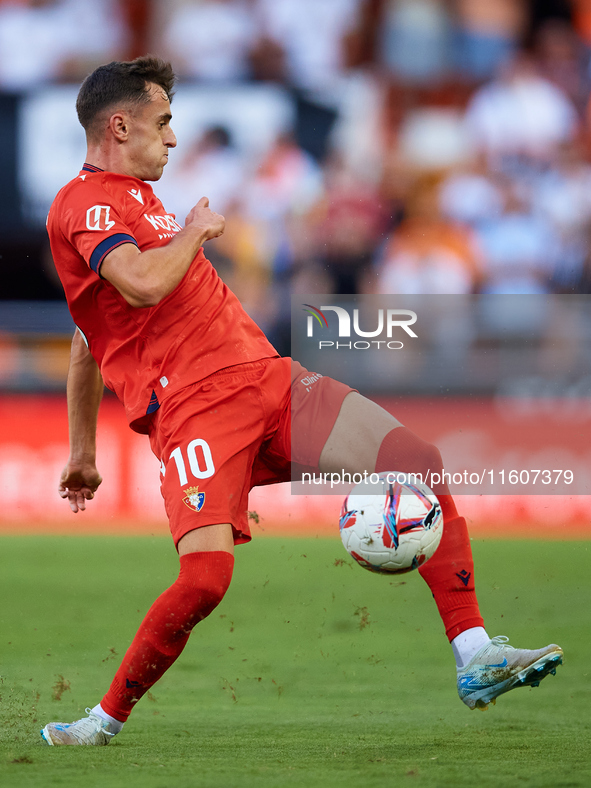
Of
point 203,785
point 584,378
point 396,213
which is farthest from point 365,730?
point 396,213

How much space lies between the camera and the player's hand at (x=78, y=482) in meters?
3.63

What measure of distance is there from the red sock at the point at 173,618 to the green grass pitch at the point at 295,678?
0.21 m

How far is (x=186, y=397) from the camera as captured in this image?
3.17 metres

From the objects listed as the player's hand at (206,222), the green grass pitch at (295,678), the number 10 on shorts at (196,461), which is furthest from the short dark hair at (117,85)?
the green grass pitch at (295,678)

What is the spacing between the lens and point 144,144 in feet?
11.0

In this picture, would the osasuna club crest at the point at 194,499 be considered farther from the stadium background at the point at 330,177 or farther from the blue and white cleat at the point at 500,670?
the stadium background at the point at 330,177

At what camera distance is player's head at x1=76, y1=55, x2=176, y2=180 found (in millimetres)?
3340

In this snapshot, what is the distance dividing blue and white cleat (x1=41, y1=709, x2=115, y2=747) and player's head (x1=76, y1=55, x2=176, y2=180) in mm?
1760

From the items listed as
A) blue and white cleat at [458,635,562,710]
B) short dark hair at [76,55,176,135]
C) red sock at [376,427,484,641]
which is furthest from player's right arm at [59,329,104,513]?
blue and white cleat at [458,635,562,710]

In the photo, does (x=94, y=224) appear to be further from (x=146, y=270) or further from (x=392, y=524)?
(x=392, y=524)

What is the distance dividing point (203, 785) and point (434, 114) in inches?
379

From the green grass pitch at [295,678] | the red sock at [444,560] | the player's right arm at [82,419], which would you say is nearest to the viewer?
the green grass pitch at [295,678]

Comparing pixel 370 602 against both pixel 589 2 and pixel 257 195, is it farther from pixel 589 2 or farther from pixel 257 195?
pixel 589 2

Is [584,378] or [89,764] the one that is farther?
[584,378]
